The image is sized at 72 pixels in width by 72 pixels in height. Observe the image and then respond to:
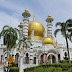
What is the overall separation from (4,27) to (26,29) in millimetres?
16717

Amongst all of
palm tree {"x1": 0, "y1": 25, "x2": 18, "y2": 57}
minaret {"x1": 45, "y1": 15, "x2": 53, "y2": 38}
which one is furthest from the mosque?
palm tree {"x1": 0, "y1": 25, "x2": 18, "y2": 57}

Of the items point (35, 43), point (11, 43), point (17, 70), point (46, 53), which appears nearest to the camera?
point (17, 70)

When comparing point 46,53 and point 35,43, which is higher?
point 35,43

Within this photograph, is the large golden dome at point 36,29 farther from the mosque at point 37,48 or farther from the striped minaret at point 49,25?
the striped minaret at point 49,25

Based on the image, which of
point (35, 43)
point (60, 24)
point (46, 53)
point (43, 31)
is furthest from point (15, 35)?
point (43, 31)

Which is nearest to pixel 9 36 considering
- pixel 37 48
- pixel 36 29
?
pixel 37 48

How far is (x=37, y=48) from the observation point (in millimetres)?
31016

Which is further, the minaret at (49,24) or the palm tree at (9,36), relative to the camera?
the minaret at (49,24)

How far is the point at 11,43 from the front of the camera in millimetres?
20828

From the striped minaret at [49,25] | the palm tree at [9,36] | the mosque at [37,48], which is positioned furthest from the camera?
the striped minaret at [49,25]

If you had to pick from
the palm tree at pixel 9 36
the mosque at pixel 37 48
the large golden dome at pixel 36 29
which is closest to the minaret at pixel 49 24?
the mosque at pixel 37 48

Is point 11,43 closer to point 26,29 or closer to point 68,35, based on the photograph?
point 68,35

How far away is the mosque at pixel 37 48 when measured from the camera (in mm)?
29953

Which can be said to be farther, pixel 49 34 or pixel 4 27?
pixel 49 34
